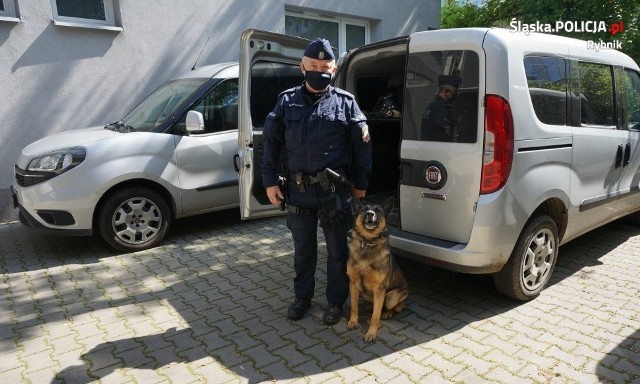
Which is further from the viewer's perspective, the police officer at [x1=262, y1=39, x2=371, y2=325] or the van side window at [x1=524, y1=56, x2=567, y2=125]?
the van side window at [x1=524, y1=56, x2=567, y2=125]

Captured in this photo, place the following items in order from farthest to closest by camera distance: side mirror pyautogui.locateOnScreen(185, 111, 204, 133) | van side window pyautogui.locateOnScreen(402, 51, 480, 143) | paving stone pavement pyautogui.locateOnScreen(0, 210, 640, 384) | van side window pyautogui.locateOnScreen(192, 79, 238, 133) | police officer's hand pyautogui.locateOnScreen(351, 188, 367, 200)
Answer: van side window pyautogui.locateOnScreen(192, 79, 238, 133), side mirror pyautogui.locateOnScreen(185, 111, 204, 133), police officer's hand pyautogui.locateOnScreen(351, 188, 367, 200), van side window pyautogui.locateOnScreen(402, 51, 480, 143), paving stone pavement pyautogui.locateOnScreen(0, 210, 640, 384)

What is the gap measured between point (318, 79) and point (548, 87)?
1748 mm

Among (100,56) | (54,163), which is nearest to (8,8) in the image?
(100,56)

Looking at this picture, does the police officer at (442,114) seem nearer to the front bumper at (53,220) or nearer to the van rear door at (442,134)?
the van rear door at (442,134)

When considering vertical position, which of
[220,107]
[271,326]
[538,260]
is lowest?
[271,326]

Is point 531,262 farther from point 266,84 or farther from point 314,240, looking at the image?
point 266,84

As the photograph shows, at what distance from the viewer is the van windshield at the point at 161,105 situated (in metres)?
5.17

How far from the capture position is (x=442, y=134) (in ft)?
10.7

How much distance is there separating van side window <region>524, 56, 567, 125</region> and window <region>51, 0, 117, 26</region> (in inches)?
248

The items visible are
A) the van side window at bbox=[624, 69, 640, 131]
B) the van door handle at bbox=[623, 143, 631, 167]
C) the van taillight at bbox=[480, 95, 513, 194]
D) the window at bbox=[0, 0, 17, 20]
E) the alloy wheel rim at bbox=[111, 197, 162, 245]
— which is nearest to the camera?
the van taillight at bbox=[480, 95, 513, 194]

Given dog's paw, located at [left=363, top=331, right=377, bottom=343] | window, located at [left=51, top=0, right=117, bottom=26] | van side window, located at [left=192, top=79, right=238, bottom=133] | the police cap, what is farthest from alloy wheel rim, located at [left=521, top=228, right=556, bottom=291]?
window, located at [left=51, top=0, right=117, bottom=26]

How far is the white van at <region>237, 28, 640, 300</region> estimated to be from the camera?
305 cm

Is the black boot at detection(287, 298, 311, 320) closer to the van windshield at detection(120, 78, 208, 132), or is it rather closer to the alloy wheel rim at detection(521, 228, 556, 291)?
the alloy wheel rim at detection(521, 228, 556, 291)

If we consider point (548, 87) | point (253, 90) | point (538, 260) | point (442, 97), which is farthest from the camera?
point (253, 90)
